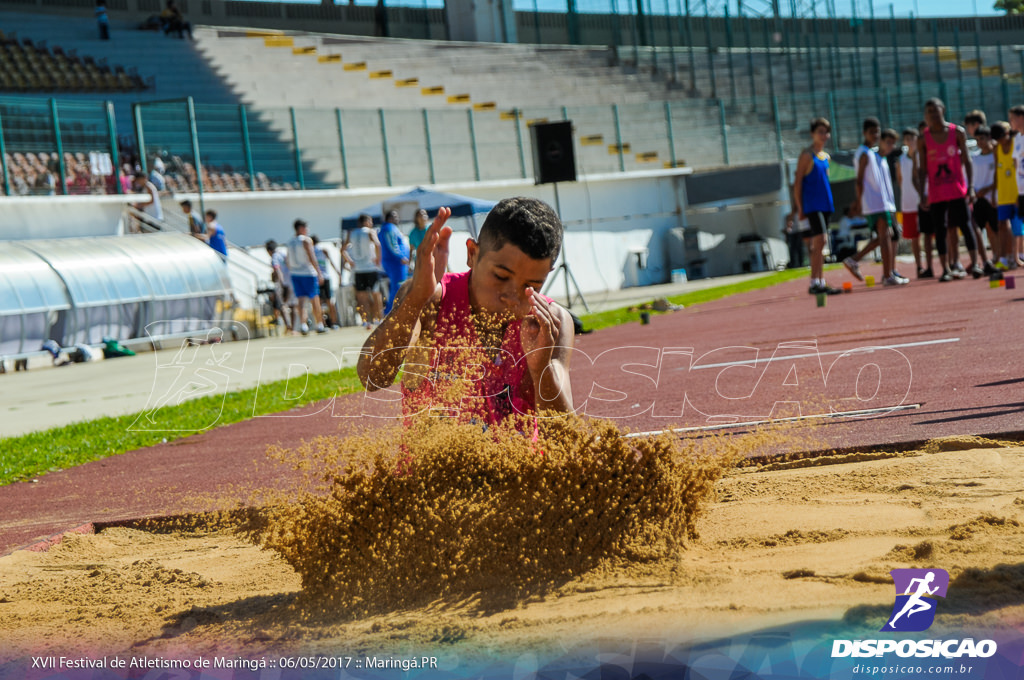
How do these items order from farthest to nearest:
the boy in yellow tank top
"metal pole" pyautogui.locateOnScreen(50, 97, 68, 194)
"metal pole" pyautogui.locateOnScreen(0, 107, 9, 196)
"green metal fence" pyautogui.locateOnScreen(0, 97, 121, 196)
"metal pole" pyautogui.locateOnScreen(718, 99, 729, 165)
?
"metal pole" pyautogui.locateOnScreen(718, 99, 729, 165)
"metal pole" pyautogui.locateOnScreen(50, 97, 68, 194)
"green metal fence" pyautogui.locateOnScreen(0, 97, 121, 196)
"metal pole" pyautogui.locateOnScreen(0, 107, 9, 196)
the boy in yellow tank top

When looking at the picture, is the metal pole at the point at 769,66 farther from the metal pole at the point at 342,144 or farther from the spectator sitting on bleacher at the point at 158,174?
the spectator sitting on bleacher at the point at 158,174

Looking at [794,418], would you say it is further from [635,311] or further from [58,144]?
[58,144]

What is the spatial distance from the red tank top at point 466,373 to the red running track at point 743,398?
11.4 inches

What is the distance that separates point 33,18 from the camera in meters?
36.0

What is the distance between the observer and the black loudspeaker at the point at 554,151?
66.6 ft

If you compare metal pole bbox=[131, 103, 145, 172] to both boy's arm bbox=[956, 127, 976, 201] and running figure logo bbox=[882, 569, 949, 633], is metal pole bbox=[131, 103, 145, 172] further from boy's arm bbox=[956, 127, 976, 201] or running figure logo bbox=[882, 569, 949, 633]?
running figure logo bbox=[882, 569, 949, 633]

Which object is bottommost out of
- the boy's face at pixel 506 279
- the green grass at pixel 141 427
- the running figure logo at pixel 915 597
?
the green grass at pixel 141 427

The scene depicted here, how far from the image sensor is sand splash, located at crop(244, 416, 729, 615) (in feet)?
12.0

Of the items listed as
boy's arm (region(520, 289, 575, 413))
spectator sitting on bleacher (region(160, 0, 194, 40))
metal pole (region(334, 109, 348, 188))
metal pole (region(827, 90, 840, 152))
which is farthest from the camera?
metal pole (region(827, 90, 840, 152))

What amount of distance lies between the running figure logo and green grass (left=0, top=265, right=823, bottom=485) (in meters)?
5.67

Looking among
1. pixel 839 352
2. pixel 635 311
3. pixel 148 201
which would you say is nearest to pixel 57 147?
pixel 148 201

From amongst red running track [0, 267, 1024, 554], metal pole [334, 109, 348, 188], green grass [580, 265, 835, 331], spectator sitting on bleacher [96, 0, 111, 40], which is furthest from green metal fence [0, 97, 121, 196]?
spectator sitting on bleacher [96, 0, 111, 40]

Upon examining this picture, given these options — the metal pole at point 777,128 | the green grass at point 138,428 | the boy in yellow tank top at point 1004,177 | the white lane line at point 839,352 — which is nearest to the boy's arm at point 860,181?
the boy in yellow tank top at point 1004,177

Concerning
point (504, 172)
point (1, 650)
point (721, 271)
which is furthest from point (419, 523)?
point (721, 271)
